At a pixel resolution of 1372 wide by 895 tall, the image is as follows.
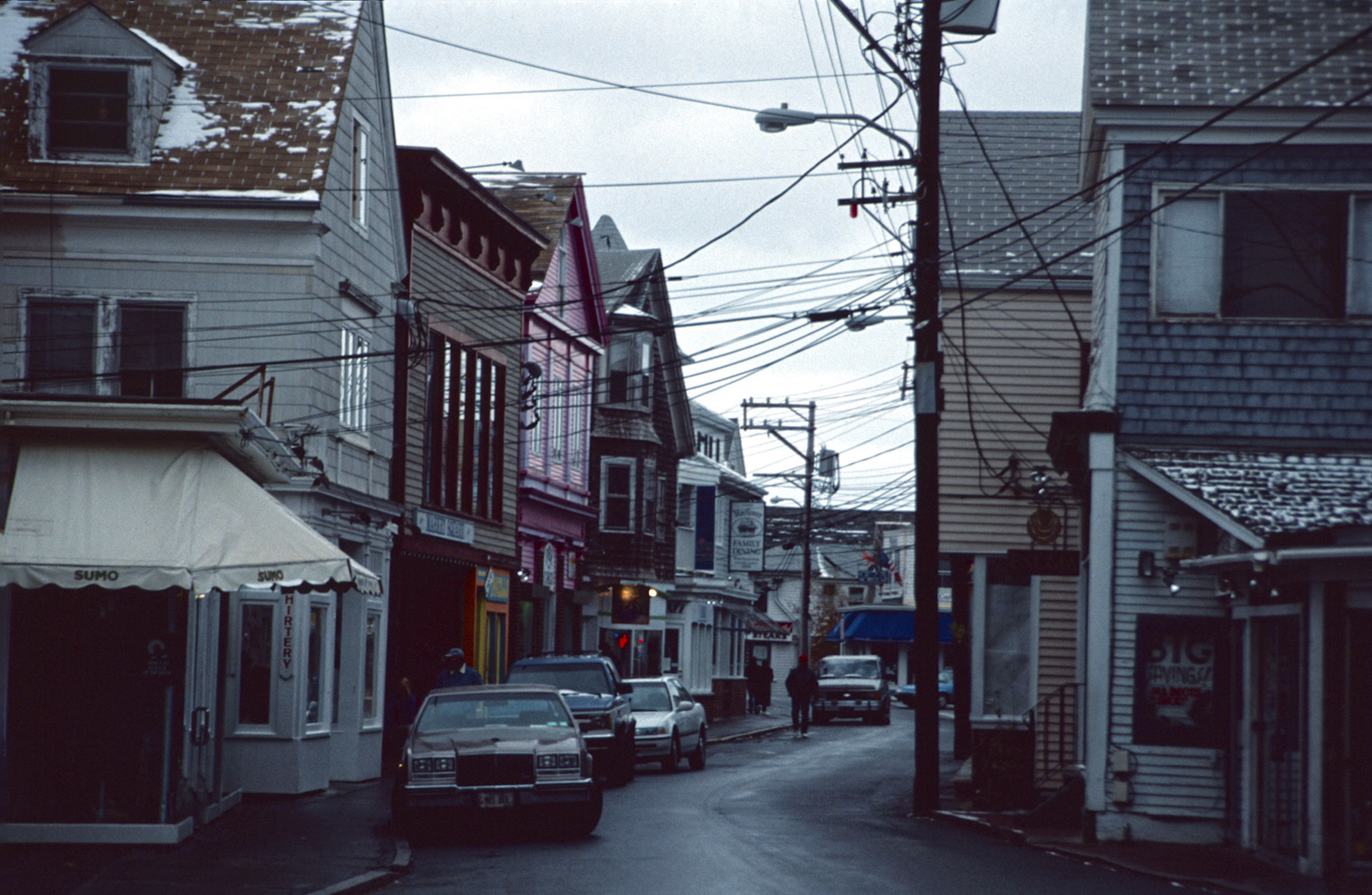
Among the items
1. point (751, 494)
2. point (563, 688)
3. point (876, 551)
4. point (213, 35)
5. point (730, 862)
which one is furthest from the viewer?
point (876, 551)

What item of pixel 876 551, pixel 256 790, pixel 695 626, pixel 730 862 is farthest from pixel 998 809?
pixel 876 551

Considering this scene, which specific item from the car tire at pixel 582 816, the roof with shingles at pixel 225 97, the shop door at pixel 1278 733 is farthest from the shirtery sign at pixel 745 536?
the shop door at pixel 1278 733

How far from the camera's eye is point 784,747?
40.9 m

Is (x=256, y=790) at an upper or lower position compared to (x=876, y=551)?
lower

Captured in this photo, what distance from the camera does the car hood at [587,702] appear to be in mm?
26391

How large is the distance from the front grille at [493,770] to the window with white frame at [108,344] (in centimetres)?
721

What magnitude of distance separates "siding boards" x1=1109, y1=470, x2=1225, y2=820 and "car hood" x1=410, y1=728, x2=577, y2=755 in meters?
5.58

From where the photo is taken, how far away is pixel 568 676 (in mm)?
27906

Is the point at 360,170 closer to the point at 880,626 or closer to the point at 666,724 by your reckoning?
the point at 666,724

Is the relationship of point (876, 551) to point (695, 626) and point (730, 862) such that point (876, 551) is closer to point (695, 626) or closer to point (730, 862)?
point (695, 626)

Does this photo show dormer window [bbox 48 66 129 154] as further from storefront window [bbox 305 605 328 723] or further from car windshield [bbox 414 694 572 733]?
car windshield [bbox 414 694 572 733]

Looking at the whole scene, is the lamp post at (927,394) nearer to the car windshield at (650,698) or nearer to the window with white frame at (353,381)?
the window with white frame at (353,381)

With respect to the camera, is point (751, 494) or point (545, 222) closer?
point (545, 222)

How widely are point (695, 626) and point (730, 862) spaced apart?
39878 mm
